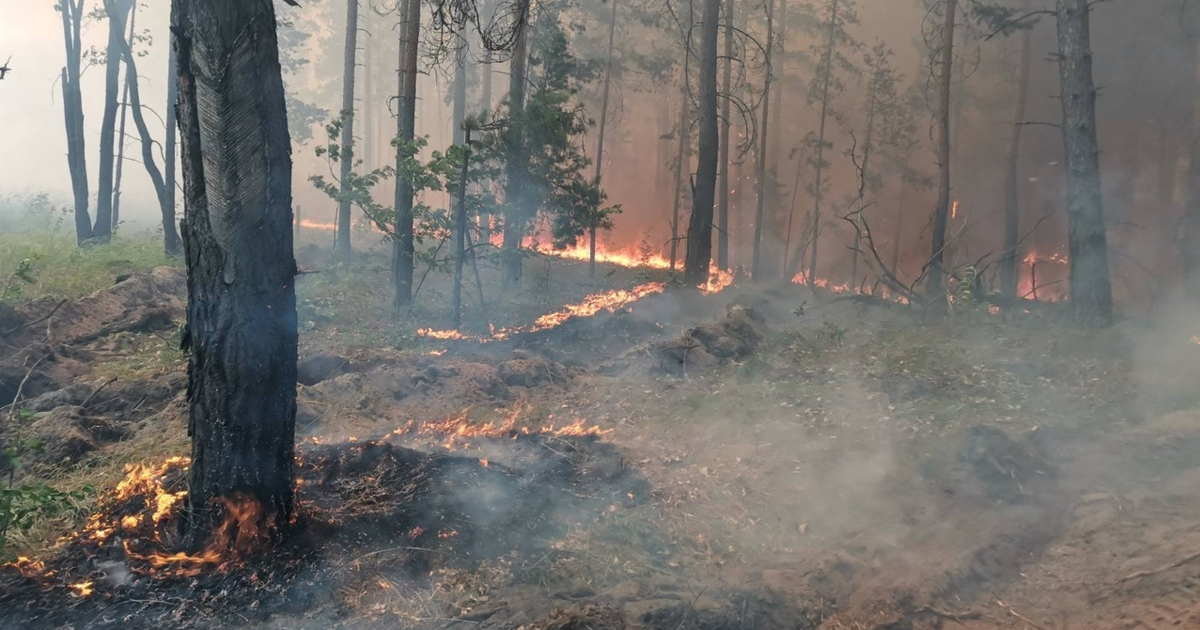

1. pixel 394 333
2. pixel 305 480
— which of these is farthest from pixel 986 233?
pixel 305 480

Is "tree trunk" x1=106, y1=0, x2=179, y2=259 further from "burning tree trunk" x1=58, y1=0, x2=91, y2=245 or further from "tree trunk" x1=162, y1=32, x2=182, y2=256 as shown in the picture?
"burning tree trunk" x1=58, y1=0, x2=91, y2=245

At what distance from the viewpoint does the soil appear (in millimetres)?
4141

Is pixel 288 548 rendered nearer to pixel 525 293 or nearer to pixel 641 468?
pixel 641 468

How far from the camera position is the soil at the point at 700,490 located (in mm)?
4141

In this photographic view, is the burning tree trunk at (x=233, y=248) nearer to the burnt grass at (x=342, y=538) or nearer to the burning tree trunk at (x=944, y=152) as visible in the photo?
the burnt grass at (x=342, y=538)

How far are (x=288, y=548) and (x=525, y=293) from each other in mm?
14803

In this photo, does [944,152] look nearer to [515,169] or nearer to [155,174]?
[515,169]

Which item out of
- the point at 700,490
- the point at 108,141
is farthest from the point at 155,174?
the point at 700,490

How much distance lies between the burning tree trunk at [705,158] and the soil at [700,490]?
4984mm

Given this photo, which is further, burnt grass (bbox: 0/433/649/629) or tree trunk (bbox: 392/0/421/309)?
tree trunk (bbox: 392/0/421/309)

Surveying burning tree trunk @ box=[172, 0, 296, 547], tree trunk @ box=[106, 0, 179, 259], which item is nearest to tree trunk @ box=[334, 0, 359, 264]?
tree trunk @ box=[106, 0, 179, 259]

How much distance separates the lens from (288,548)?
4.50 meters

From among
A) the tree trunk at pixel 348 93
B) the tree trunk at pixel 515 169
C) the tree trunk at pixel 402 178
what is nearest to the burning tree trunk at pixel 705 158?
the tree trunk at pixel 515 169

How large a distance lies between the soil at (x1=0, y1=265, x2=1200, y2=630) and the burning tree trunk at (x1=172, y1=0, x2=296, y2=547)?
0.61 metres
